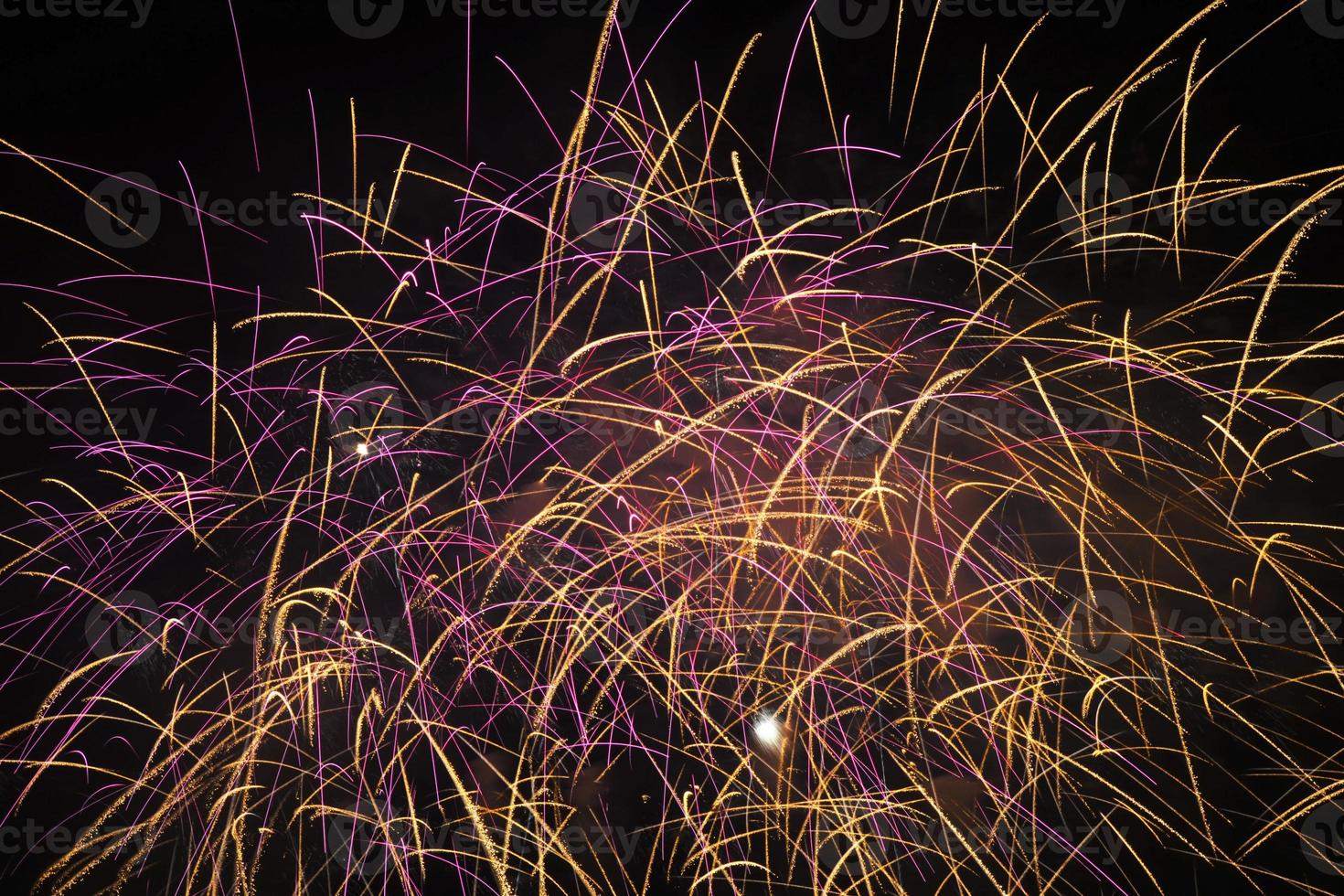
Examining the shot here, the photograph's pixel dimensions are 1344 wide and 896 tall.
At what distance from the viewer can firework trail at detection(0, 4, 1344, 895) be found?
293 cm

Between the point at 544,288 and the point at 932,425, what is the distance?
1.98 m

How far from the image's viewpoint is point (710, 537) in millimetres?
3031

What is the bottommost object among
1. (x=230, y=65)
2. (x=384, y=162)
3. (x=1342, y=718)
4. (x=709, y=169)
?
(x=1342, y=718)

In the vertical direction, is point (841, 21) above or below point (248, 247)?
above

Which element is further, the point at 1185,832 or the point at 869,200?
the point at 869,200

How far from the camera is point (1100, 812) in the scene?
2926mm

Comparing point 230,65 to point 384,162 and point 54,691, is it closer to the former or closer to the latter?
point 384,162

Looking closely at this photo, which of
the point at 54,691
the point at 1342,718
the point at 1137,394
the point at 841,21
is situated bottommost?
the point at 1342,718

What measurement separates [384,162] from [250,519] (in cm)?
185

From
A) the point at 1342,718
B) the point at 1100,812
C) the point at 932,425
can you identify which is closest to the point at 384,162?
the point at 932,425

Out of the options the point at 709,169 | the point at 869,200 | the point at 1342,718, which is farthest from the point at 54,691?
the point at 1342,718

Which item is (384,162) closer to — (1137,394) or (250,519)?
(250,519)

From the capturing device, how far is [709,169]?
320cm

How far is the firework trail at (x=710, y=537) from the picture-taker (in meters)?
2.93
